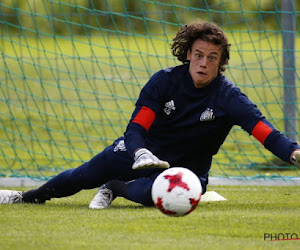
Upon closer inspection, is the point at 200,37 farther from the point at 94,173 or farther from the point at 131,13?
the point at 131,13

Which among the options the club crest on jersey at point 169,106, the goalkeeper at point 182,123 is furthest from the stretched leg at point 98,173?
the club crest on jersey at point 169,106

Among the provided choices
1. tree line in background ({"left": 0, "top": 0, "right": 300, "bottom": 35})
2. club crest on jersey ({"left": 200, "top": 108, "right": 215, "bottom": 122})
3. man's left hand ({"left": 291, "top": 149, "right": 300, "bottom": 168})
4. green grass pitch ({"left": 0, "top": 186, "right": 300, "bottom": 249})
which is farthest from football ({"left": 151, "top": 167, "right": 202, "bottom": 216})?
tree line in background ({"left": 0, "top": 0, "right": 300, "bottom": 35})

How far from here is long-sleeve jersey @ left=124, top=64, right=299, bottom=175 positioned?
5.23 metres

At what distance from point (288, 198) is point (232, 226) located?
75.5 inches

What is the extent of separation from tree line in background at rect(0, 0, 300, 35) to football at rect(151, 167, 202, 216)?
355 cm

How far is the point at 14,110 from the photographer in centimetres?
1285

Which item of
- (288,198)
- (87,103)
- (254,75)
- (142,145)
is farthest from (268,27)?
(142,145)

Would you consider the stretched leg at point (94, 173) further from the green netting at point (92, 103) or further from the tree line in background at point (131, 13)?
the tree line in background at point (131, 13)

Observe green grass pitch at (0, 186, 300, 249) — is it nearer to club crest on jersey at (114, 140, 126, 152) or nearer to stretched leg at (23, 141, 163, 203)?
stretched leg at (23, 141, 163, 203)

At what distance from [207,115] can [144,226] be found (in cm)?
117

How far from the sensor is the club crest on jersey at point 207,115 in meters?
5.42

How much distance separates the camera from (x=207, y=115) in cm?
543

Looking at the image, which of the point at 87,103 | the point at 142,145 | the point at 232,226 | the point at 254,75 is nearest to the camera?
the point at 232,226

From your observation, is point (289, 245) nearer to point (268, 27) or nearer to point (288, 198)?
point (288, 198)
